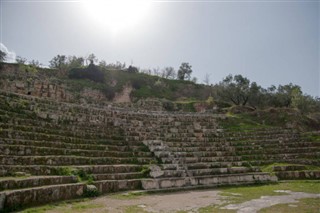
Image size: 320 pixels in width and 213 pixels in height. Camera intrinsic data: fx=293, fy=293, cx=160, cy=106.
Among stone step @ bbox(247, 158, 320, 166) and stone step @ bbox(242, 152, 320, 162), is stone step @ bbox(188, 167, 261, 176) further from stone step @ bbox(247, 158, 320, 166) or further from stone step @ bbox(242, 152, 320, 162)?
stone step @ bbox(242, 152, 320, 162)

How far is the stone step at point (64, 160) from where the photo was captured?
10.3 metres

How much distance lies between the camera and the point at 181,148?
1780 cm

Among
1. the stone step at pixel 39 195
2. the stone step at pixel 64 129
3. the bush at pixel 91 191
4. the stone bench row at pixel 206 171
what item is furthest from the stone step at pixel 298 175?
the stone step at pixel 39 195

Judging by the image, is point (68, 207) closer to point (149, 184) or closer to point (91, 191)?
point (91, 191)

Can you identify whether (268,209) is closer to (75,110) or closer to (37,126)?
(37,126)

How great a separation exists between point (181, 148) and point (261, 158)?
530 centimetres

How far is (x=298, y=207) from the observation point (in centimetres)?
895

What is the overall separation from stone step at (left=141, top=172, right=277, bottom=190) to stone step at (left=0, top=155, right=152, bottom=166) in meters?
2.03

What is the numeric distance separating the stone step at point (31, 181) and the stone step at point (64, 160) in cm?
137

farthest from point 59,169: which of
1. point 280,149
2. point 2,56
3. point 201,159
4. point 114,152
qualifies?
point 2,56

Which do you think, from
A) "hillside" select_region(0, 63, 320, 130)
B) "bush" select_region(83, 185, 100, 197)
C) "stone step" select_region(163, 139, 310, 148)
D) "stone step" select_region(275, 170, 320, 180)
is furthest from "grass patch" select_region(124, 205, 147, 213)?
"hillside" select_region(0, 63, 320, 130)

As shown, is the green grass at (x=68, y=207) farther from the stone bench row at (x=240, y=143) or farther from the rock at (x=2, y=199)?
the stone bench row at (x=240, y=143)

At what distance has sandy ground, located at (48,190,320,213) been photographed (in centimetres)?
878

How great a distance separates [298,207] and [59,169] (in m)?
8.27
